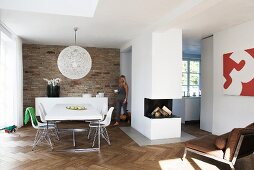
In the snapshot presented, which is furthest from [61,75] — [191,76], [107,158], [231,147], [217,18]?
[231,147]

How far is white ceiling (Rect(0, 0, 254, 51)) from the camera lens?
3.49m

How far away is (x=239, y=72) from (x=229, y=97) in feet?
2.12

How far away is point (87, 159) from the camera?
3514 millimetres

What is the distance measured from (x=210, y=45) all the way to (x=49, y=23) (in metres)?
4.21

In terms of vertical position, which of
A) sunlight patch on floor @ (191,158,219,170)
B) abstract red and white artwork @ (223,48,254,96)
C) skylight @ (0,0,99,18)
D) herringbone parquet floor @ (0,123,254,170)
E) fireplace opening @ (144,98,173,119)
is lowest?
sunlight patch on floor @ (191,158,219,170)

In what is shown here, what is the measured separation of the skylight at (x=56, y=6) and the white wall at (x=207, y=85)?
3.43 meters

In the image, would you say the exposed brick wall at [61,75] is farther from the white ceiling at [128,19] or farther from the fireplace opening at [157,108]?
the fireplace opening at [157,108]

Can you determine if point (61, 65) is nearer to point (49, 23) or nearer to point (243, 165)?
point (49, 23)

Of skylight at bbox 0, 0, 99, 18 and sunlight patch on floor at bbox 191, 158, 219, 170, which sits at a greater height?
skylight at bbox 0, 0, 99, 18

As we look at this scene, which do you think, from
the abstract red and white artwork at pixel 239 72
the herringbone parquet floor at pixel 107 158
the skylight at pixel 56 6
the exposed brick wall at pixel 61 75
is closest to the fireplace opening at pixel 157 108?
the herringbone parquet floor at pixel 107 158

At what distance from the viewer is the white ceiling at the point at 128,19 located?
138 inches

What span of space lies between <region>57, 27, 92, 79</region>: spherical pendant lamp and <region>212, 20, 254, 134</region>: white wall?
3.30 meters

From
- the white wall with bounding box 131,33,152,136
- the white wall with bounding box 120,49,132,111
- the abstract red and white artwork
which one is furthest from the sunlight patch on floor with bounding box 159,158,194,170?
the white wall with bounding box 120,49,132,111

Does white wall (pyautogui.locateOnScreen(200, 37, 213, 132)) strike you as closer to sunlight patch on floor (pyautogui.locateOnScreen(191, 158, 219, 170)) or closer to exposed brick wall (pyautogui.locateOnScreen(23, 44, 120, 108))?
sunlight patch on floor (pyautogui.locateOnScreen(191, 158, 219, 170))
